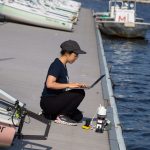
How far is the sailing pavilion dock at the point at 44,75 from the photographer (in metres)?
9.23

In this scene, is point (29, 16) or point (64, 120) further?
point (29, 16)

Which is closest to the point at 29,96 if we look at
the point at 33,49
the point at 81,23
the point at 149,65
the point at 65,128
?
the point at 65,128

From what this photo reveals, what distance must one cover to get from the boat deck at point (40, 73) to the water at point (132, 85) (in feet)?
4.06

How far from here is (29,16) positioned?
25.0 metres

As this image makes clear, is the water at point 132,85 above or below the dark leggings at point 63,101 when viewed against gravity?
above

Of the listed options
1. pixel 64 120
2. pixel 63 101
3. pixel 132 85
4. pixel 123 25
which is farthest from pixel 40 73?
pixel 123 25

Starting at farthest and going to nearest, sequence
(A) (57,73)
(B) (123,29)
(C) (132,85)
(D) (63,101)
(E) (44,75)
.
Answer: (B) (123,29)
(C) (132,85)
(E) (44,75)
(D) (63,101)
(A) (57,73)

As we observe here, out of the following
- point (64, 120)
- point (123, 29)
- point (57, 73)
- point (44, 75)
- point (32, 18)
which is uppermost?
point (123, 29)

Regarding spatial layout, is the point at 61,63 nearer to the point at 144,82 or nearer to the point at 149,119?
the point at 149,119

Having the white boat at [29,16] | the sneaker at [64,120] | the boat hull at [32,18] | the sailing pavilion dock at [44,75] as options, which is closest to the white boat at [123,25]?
the sailing pavilion dock at [44,75]

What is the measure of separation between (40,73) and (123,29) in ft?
63.7

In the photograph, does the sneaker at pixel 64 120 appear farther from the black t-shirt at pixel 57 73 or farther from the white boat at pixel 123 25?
the white boat at pixel 123 25

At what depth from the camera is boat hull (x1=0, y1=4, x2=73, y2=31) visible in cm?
2489

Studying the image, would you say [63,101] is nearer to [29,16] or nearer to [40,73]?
[40,73]
